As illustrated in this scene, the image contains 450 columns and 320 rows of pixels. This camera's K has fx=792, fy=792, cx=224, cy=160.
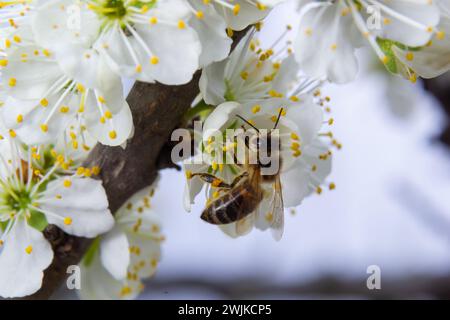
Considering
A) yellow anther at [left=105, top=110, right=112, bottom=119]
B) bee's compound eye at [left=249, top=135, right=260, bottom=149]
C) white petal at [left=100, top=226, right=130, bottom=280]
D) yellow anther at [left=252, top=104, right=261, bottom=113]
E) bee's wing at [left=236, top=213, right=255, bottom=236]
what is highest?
yellow anther at [left=105, top=110, right=112, bottom=119]

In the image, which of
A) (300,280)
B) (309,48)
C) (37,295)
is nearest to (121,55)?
(309,48)

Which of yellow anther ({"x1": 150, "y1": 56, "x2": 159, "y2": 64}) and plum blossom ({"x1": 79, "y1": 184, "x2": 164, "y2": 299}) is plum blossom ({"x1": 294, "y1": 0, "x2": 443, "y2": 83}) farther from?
plum blossom ({"x1": 79, "y1": 184, "x2": 164, "y2": 299})

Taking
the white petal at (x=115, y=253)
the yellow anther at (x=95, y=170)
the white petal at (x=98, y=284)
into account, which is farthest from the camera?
the white petal at (x=98, y=284)

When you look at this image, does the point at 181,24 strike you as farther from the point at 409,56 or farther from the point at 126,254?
the point at 126,254

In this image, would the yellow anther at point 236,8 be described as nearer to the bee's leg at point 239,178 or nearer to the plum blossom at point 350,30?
the plum blossom at point 350,30

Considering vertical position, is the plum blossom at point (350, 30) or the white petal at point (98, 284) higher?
the plum blossom at point (350, 30)

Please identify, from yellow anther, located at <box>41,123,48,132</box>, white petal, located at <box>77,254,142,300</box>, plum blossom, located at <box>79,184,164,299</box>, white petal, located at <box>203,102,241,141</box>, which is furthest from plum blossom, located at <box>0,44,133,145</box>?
white petal, located at <box>77,254,142,300</box>

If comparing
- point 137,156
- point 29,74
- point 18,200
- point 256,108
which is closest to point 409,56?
point 256,108

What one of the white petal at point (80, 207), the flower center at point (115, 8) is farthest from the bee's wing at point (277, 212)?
the flower center at point (115, 8)
